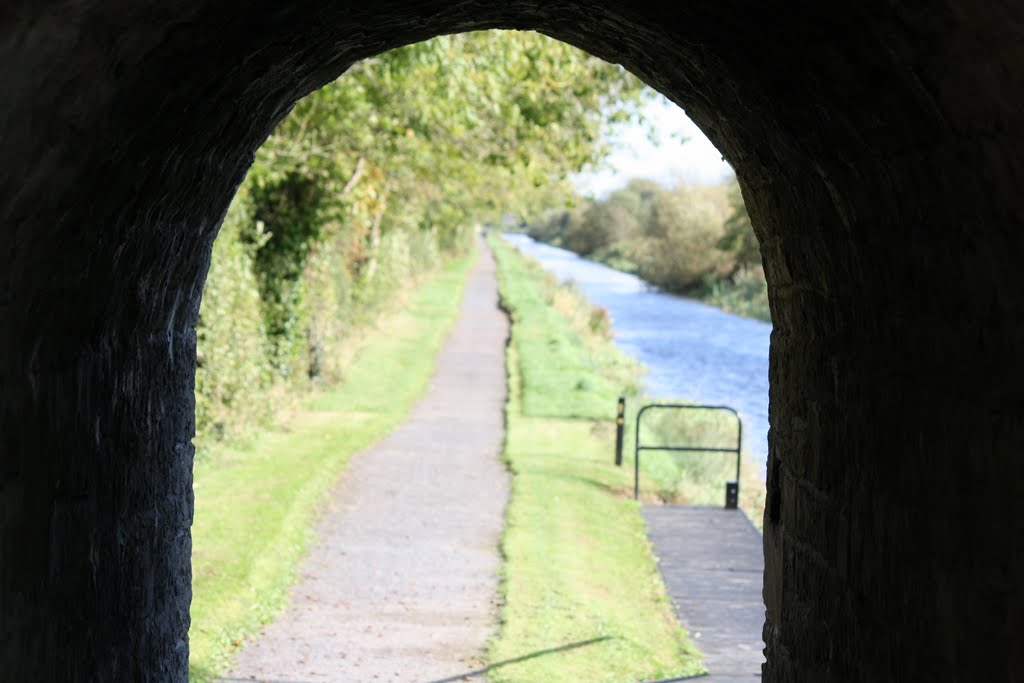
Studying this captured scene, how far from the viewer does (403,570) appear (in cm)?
1081

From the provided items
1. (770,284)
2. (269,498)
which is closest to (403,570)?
(269,498)

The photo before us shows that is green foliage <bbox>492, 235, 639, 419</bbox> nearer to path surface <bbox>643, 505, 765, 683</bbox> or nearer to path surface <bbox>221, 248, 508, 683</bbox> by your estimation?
path surface <bbox>221, 248, 508, 683</bbox>

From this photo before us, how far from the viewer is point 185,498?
4.99 meters

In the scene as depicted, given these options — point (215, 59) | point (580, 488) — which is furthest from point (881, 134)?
point (580, 488)

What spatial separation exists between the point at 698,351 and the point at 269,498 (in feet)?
78.9

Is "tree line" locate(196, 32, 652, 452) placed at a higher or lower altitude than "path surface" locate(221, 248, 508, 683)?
higher

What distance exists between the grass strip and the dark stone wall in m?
3.81

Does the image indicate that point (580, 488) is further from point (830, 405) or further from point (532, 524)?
point (830, 405)

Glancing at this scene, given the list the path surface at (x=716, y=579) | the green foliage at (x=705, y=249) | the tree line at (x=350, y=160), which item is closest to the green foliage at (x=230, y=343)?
the tree line at (x=350, y=160)

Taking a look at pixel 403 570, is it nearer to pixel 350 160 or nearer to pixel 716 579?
pixel 716 579

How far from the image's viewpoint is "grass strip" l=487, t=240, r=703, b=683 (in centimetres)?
851

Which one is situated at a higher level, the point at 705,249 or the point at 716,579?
the point at 705,249

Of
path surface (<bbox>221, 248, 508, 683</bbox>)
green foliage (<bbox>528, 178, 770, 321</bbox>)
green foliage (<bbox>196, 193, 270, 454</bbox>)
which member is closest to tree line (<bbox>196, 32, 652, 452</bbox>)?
green foliage (<bbox>196, 193, 270, 454</bbox>)

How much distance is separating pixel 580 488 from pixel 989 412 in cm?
1176
